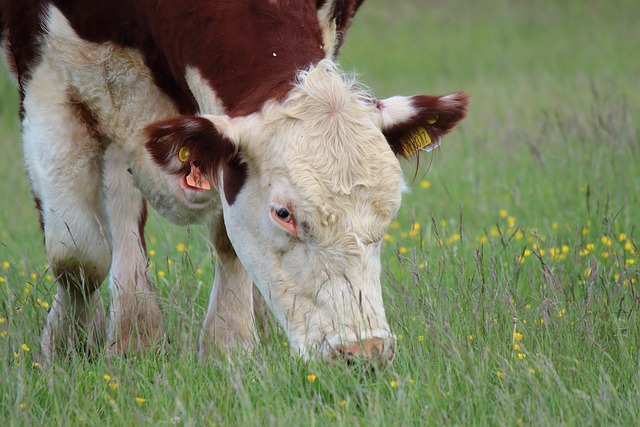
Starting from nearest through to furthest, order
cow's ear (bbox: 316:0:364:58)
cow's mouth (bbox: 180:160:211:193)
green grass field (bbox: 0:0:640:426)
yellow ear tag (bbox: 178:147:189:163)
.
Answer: green grass field (bbox: 0:0:640:426), yellow ear tag (bbox: 178:147:189:163), cow's mouth (bbox: 180:160:211:193), cow's ear (bbox: 316:0:364:58)

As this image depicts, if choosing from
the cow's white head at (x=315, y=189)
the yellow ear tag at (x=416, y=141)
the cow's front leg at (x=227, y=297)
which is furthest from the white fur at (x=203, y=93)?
the cow's front leg at (x=227, y=297)

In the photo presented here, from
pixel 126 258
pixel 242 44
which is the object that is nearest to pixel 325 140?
pixel 242 44

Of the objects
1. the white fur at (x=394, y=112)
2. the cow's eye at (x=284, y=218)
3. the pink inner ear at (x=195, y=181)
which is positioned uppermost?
the white fur at (x=394, y=112)

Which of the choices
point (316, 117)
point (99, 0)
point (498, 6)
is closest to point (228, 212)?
point (316, 117)

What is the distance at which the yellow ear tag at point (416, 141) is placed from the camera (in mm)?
4037

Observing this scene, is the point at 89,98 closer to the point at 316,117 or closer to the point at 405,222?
the point at 316,117

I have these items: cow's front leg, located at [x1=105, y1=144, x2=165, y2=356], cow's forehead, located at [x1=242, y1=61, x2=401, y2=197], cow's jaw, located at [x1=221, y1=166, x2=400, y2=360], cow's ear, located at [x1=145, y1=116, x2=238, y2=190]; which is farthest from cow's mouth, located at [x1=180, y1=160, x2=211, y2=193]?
cow's front leg, located at [x1=105, y1=144, x2=165, y2=356]

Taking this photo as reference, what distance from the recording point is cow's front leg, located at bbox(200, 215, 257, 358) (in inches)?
192

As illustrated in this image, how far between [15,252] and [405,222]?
2.84 metres

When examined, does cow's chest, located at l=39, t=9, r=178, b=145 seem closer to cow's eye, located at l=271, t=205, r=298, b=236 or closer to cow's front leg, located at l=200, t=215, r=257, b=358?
cow's front leg, located at l=200, t=215, r=257, b=358

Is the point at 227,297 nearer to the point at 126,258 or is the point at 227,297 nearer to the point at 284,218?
the point at 126,258

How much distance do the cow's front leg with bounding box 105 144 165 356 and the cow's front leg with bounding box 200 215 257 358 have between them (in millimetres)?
384

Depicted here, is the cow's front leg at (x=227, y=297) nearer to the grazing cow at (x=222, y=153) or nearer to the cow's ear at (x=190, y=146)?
the grazing cow at (x=222, y=153)

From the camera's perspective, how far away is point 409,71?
1506 cm
